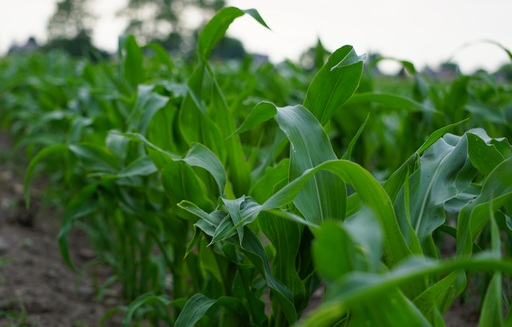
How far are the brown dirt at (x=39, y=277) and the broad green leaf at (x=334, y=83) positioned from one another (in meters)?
1.28

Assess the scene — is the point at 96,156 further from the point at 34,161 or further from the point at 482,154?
the point at 482,154

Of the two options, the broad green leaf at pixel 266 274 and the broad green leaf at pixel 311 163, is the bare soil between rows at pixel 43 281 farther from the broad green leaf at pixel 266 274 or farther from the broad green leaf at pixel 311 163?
the broad green leaf at pixel 311 163

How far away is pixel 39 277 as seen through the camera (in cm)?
241

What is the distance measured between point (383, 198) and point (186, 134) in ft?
2.41

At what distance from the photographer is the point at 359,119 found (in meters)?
2.57

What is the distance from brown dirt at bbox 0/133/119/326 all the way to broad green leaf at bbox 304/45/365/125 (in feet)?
4.21

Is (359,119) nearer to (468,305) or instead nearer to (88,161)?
(468,305)

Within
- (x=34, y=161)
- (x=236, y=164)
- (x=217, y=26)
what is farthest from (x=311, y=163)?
(x=34, y=161)

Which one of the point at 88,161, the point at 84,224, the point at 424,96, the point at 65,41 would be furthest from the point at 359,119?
the point at 65,41

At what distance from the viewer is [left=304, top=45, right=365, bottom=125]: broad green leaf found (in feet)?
3.61

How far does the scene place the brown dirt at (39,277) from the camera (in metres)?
2.06

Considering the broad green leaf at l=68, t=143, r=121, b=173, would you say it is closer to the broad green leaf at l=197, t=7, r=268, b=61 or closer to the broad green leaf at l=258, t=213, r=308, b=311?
the broad green leaf at l=197, t=7, r=268, b=61

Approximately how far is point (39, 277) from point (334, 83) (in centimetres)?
174

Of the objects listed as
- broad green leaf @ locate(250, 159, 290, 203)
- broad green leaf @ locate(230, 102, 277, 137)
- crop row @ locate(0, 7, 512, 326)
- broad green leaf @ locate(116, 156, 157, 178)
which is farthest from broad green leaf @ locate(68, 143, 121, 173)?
broad green leaf @ locate(230, 102, 277, 137)
